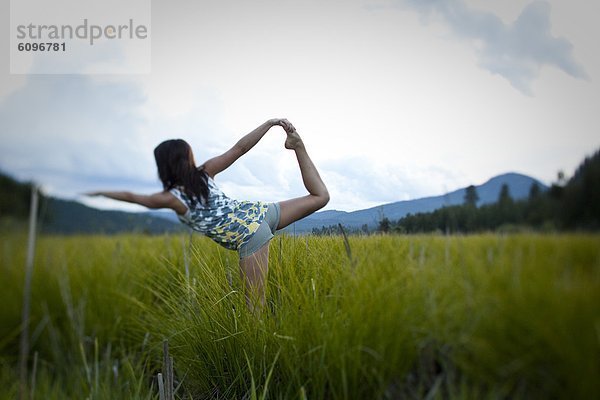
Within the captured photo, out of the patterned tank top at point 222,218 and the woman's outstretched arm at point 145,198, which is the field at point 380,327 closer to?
the patterned tank top at point 222,218

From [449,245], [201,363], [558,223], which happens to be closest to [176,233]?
[201,363]

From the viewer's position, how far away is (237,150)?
6.18ft

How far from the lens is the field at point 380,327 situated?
3.01 feet

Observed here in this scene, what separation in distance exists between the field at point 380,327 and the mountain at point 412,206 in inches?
4.3

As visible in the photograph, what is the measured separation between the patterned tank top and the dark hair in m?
0.04

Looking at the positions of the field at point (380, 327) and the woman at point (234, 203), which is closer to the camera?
the field at point (380, 327)

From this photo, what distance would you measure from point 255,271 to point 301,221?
31cm

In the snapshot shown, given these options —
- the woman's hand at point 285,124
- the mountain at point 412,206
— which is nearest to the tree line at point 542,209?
the mountain at point 412,206

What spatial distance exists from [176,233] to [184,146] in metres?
1.66

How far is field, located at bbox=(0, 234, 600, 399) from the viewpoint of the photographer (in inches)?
36.1

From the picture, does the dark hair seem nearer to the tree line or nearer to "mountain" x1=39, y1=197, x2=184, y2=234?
the tree line

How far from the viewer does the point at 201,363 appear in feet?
6.32

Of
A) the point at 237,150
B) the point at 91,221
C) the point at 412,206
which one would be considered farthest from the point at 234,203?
the point at 91,221

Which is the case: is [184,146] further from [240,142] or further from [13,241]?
[13,241]
